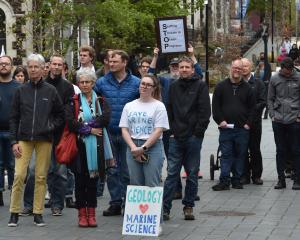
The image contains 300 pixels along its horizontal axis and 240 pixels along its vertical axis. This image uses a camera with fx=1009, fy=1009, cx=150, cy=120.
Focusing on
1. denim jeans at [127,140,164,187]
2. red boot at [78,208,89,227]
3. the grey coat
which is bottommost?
red boot at [78,208,89,227]

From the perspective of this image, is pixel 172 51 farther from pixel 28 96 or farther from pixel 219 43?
pixel 219 43

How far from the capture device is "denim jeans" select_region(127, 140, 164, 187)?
1152 cm

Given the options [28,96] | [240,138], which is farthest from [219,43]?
[28,96]

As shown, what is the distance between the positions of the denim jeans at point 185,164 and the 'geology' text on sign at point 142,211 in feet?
4.64

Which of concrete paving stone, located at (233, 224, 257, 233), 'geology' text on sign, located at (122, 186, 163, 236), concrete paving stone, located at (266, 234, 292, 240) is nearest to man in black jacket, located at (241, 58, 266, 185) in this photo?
concrete paving stone, located at (233, 224, 257, 233)

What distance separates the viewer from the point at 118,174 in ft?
42.9

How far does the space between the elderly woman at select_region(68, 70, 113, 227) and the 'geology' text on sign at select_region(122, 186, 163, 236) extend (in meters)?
1.05

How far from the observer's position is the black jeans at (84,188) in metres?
11.9

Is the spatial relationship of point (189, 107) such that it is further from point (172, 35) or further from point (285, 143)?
point (285, 143)

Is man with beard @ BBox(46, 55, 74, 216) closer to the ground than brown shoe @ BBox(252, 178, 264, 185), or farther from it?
farther from it

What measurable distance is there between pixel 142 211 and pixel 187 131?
184 cm

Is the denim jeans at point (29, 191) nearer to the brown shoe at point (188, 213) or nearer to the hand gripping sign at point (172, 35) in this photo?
the brown shoe at point (188, 213)

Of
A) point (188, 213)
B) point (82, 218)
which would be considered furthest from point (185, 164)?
point (82, 218)

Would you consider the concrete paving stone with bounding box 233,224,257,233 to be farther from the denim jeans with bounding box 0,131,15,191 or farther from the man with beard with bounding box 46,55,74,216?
the denim jeans with bounding box 0,131,15,191
